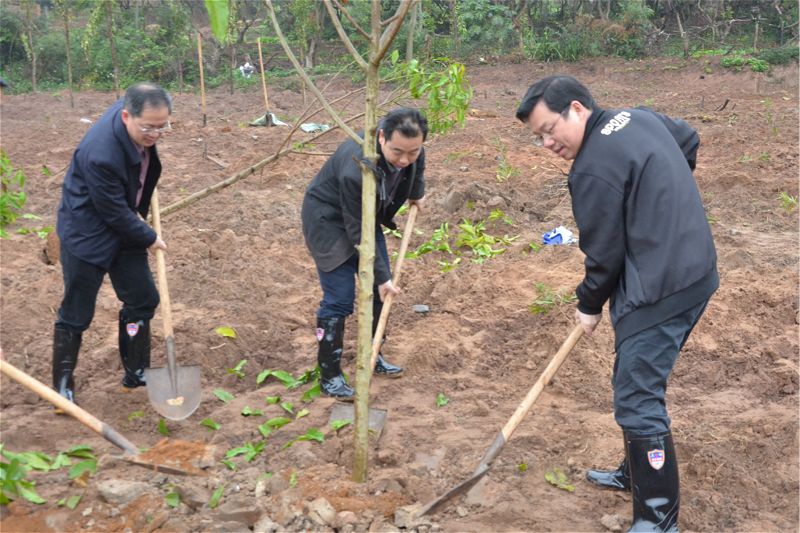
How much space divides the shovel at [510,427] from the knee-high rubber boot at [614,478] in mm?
512

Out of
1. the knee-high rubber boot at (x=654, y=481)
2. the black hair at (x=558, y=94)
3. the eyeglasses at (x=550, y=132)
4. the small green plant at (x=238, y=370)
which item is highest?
the black hair at (x=558, y=94)

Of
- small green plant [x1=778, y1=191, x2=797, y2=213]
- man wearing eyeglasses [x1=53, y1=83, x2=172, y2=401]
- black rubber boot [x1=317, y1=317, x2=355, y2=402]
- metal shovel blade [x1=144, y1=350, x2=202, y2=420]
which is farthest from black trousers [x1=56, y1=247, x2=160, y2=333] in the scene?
small green plant [x1=778, y1=191, x2=797, y2=213]

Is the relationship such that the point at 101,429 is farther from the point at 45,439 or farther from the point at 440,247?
the point at 440,247

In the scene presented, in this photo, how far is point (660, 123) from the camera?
10.3 ft

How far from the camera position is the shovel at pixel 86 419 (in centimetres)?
351

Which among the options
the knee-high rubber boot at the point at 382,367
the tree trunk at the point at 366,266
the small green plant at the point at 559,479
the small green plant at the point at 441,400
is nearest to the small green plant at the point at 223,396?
the knee-high rubber boot at the point at 382,367

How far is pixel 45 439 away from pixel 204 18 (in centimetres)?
2705

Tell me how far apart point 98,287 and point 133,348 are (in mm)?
497

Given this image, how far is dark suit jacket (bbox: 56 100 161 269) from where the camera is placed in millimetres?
4035

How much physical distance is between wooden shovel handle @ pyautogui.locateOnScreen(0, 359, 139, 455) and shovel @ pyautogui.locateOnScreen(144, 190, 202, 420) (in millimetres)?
375

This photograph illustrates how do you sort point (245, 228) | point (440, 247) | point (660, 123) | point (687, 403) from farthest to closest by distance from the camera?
point (245, 228) → point (440, 247) → point (687, 403) → point (660, 123)

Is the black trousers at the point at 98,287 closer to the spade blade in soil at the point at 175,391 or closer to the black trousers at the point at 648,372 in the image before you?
the spade blade in soil at the point at 175,391

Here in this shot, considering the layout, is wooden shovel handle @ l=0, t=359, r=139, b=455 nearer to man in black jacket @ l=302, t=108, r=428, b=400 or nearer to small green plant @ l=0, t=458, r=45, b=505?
small green plant @ l=0, t=458, r=45, b=505

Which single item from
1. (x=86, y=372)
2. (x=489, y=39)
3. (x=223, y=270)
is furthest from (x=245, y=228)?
(x=489, y=39)
